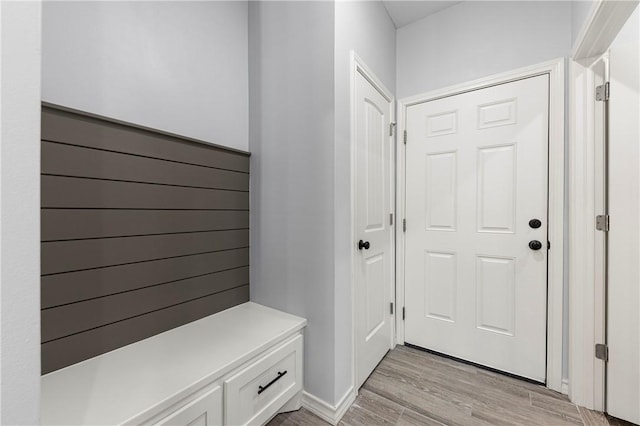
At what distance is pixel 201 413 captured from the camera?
104cm

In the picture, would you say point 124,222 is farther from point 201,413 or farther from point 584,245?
point 584,245

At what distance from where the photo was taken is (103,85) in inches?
47.2

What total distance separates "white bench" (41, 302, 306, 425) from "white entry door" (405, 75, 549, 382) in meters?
1.18

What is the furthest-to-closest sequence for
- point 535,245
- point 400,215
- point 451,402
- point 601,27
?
point 400,215 → point 535,245 → point 451,402 → point 601,27

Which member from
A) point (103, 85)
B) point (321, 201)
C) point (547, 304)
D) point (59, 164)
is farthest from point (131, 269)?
point (547, 304)

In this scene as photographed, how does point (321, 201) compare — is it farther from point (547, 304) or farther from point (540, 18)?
point (540, 18)

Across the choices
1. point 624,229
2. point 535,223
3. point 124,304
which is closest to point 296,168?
point 124,304

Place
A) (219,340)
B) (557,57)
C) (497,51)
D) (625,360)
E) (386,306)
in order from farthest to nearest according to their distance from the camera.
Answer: (386,306)
(497,51)
(557,57)
(625,360)
(219,340)

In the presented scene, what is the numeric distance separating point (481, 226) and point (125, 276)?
2182mm

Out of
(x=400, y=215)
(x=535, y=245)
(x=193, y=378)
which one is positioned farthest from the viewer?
(x=400, y=215)

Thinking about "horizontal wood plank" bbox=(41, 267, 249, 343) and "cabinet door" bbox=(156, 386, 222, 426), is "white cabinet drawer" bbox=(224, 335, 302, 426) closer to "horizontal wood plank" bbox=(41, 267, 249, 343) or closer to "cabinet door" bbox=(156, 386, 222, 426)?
"cabinet door" bbox=(156, 386, 222, 426)

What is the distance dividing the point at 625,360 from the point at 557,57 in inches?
70.2

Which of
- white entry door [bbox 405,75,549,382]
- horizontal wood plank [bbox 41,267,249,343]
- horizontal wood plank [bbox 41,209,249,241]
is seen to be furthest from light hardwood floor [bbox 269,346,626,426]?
horizontal wood plank [bbox 41,209,249,241]

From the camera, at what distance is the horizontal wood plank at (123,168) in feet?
3.45
